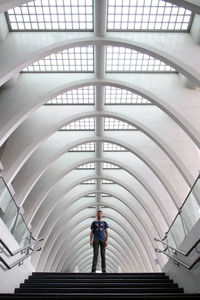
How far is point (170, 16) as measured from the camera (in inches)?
549

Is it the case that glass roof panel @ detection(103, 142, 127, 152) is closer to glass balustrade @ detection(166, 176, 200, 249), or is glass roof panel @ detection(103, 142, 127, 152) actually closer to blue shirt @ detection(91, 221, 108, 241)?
blue shirt @ detection(91, 221, 108, 241)

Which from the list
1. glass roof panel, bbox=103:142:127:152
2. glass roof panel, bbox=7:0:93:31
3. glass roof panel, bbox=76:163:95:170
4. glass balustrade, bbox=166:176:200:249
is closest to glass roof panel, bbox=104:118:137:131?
glass roof panel, bbox=103:142:127:152

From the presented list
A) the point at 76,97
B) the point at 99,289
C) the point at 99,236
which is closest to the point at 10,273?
the point at 99,289

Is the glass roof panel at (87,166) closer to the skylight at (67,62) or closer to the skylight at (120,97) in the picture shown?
the skylight at (120,97)

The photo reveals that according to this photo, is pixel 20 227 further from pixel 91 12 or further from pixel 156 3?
pixel 156 3

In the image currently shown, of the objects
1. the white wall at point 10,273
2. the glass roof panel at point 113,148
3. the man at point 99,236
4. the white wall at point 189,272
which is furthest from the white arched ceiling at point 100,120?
the white wall at point 189,272

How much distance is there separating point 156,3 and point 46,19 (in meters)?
4.44

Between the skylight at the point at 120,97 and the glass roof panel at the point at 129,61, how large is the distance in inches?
92.8

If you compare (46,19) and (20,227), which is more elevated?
(46,19)

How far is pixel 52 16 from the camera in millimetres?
13773

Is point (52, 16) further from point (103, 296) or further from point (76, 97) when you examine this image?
point (103, 296)

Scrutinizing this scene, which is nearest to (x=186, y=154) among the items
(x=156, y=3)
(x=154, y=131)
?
(x=154, y=131)

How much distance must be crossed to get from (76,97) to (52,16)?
6.07 metres

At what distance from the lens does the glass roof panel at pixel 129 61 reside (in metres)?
16.2
